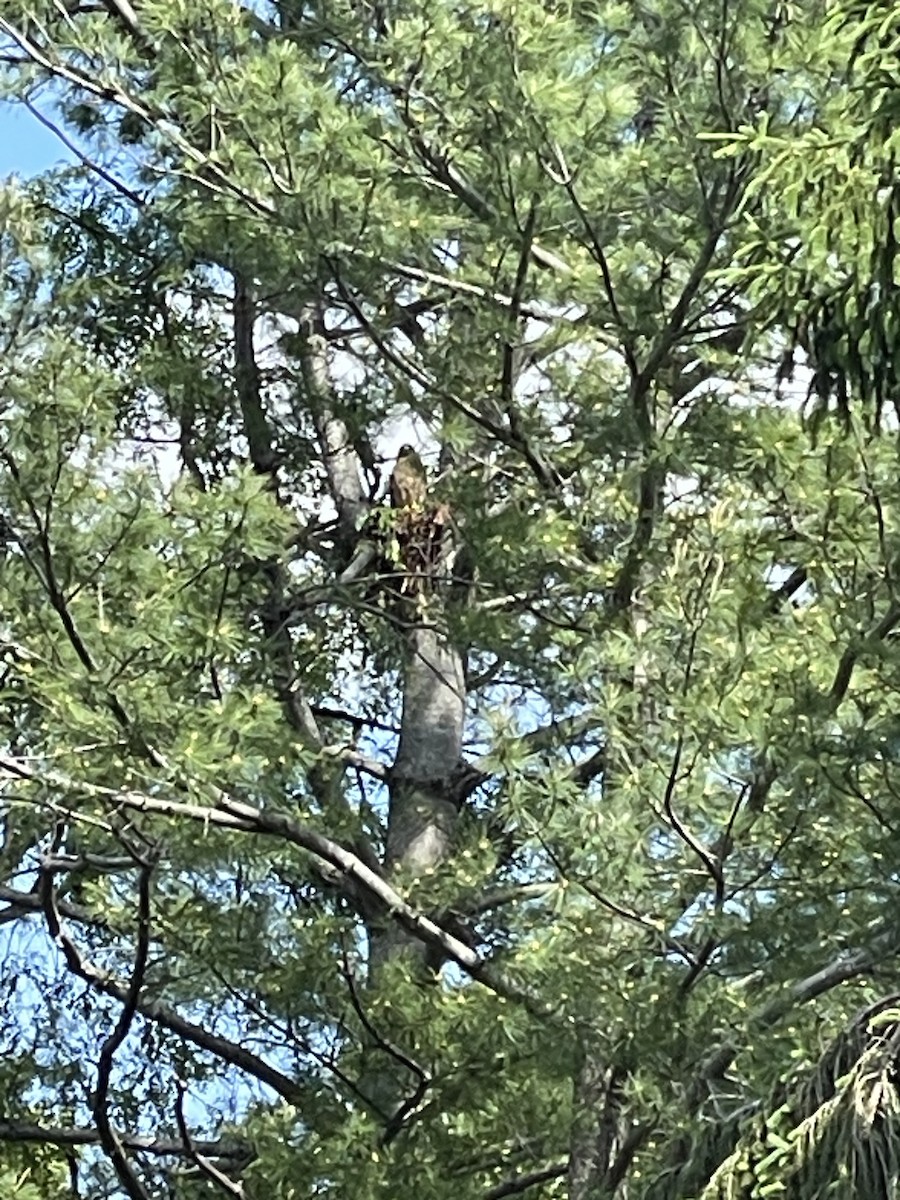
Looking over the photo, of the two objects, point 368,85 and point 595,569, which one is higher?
point 368,85

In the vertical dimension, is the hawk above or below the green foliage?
above

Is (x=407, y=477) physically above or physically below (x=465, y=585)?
above

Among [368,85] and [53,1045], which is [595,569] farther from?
[53,1045]

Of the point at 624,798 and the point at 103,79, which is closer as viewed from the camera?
the point at 624,798

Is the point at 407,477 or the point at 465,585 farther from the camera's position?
the point at 407,477

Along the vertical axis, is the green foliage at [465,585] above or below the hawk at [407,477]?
below

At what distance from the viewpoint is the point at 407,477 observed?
7.33m

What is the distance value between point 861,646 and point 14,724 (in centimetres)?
248

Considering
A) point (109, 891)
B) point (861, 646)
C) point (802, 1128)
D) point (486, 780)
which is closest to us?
point (802, 1128)

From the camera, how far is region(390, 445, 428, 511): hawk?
7258mm

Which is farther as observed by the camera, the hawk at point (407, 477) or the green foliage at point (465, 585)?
the hawk at point (407, 477)

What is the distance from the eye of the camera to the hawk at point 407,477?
23.8ft

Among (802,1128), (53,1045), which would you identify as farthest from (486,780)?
(802,1128)

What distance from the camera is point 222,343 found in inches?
304
